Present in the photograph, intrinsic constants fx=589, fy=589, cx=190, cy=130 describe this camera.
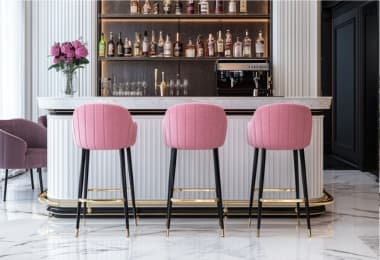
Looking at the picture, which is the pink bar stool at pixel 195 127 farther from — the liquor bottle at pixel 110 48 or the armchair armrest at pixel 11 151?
the liquor bottle at pixel 110 48

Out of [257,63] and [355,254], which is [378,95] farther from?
[355,254]

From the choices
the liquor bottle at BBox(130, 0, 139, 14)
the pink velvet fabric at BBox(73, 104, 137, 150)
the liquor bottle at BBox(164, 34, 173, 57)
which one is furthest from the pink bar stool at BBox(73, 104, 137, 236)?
the liquor bottle at BBox(130, 0, 139, 14)

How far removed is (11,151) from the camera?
21.1 ft

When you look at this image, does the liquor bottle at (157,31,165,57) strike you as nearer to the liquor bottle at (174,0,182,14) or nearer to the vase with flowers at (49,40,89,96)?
the liquor bottle at (174,0,182,14)

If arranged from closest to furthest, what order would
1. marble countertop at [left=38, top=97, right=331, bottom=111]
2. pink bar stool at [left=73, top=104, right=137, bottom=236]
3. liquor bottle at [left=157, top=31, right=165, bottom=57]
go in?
pink bar stool at [left=73, top=104, right=137, bottom=236] < marble countertop at [left=38, top=97, right=331, bottom=111] < liquor bottle at [left=157, top=31, right=165, bottom=57]

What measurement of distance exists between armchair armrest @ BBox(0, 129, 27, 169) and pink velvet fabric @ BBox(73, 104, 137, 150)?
2113 mm

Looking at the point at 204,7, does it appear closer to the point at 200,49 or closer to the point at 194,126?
the point at 200,49

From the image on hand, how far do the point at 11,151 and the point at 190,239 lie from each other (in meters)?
2.74

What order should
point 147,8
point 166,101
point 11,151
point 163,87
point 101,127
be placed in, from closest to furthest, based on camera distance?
point 101,127 < point 166,101 < point 11,151 < point 163,87 < point 147,8

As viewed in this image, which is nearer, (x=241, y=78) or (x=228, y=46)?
(x=241, y=78)

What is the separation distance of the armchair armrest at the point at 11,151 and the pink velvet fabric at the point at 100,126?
211 centimetres

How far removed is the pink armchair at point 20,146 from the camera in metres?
6.42

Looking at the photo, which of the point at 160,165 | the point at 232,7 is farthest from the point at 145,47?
the point at 160,165

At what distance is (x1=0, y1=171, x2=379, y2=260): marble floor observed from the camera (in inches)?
164
